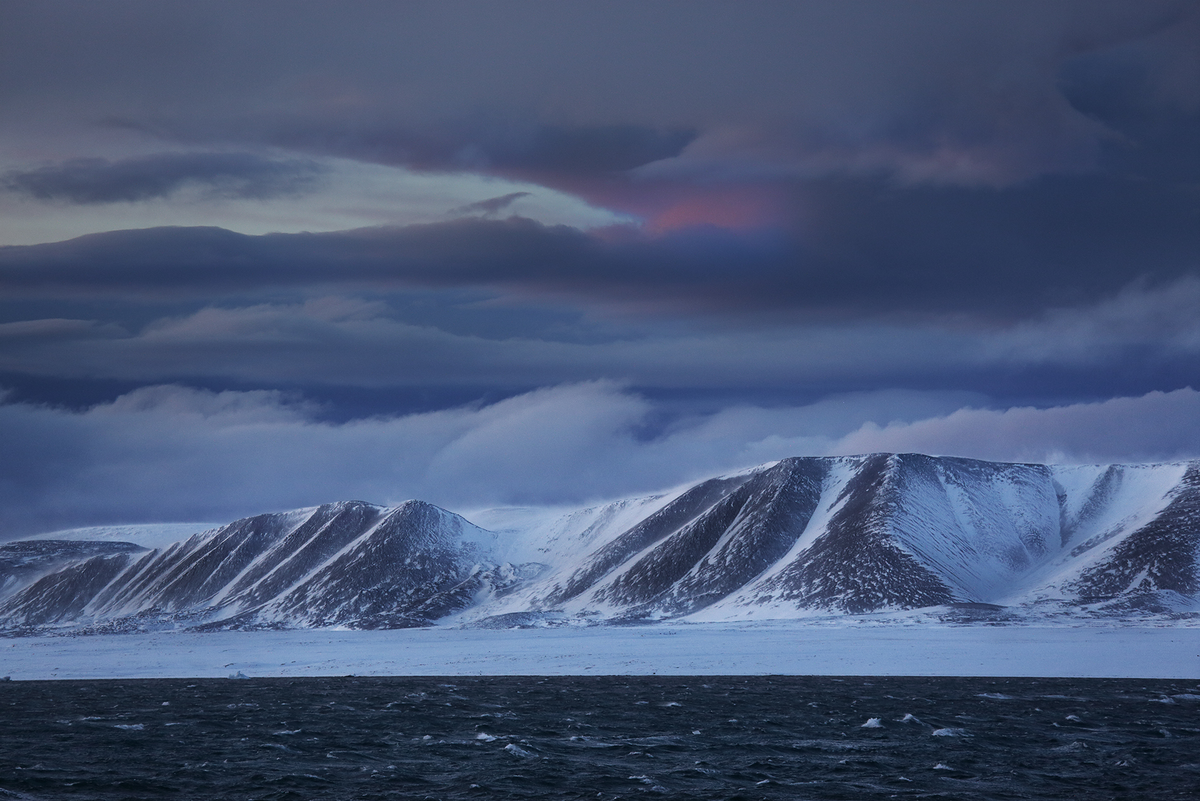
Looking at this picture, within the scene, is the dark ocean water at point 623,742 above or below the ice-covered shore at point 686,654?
above

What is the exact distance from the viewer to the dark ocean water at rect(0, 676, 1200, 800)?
41.3 metres

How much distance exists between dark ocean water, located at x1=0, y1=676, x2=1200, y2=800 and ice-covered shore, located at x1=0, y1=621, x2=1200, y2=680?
14.5 meters

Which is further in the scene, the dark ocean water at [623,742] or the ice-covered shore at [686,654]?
the ice-covered shore at [686,654]

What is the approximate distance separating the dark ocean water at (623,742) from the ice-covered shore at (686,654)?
→ 571 inches

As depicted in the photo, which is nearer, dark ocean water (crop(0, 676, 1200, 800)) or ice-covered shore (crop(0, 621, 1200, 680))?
dark ocean water (crop(0, 676, 1200, 800))

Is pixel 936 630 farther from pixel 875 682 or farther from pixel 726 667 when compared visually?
pixel 875 682

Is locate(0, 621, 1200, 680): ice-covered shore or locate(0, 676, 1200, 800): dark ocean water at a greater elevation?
locate(0, 676, 1200, 800): dark ocean water

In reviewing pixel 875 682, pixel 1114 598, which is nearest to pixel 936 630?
pixel 1114 598

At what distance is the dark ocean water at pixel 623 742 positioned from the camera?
4131cm

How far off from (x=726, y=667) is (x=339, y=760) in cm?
5933

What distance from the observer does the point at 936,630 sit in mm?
149875

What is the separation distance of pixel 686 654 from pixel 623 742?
6664 centimetres

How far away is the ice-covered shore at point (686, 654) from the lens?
322 ft

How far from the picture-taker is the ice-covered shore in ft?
322
